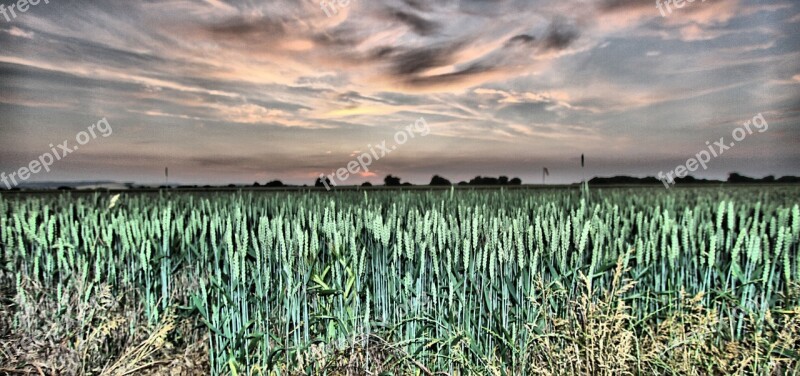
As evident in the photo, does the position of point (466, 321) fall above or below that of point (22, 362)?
above

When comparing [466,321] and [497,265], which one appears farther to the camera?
[497,265]

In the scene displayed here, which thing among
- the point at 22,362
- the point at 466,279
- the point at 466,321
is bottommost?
the point at 22,362

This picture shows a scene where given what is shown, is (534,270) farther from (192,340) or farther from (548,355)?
(192,340)

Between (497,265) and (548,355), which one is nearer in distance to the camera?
(548,355)

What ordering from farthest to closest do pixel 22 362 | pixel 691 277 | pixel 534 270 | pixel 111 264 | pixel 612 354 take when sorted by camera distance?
pixel 111 264, pixel 691 277, pixel 22 362, pixel 534 270, pixel 612 354

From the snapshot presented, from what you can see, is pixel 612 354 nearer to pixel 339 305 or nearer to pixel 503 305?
pixel 503 305

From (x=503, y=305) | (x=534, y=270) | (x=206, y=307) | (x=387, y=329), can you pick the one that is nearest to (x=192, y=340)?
(x=206, y=307)

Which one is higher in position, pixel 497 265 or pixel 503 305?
pixel 497 265

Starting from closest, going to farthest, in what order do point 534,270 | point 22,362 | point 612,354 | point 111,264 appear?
point 612,354
point 534,270
point 22,362
point 111,264

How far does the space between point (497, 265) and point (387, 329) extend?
906mm

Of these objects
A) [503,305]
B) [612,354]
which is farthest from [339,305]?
[612,354]

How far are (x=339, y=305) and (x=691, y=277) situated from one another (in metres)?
2.71

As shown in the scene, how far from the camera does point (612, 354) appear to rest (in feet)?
9.77

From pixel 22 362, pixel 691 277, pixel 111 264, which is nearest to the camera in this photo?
pixel 22 362
